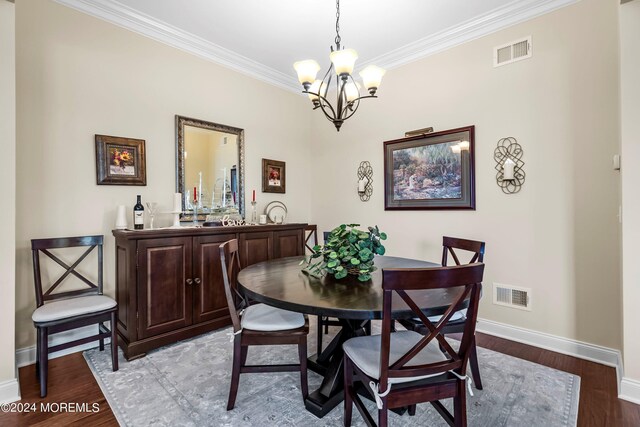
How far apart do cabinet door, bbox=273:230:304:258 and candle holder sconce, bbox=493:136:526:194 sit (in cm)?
219

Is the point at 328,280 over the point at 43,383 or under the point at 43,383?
over

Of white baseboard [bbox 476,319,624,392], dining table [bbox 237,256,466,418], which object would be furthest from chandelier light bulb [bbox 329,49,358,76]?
white baseboard [bbox 476,319,624,392]

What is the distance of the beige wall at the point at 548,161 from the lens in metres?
2.38

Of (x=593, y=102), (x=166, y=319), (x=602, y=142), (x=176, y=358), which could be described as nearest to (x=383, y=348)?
(x=176, y=358)

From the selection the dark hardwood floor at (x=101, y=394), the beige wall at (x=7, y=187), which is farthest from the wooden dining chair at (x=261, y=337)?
the beige wall at (x=7, y=187)

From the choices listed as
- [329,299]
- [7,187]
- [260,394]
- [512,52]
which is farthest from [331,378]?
[512,52]

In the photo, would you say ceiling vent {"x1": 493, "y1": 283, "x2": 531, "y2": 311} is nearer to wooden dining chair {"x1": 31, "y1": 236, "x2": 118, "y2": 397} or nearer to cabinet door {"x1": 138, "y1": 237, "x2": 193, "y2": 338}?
cabinet door {"x1": 138, "y1": 237, "x2": 193, "y2": 338}

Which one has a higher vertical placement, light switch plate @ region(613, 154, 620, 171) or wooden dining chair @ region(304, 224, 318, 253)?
light switch plate @ region(613, 154, 620, 171)

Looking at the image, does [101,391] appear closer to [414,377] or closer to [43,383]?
[43,383]

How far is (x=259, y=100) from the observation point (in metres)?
3.96

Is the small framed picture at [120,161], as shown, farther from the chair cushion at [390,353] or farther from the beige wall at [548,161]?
the beige wall at [548,161]

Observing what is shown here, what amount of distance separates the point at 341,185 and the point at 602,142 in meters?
2.65

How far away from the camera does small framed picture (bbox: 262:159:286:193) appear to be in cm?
400

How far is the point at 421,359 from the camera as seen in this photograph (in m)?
1.45
